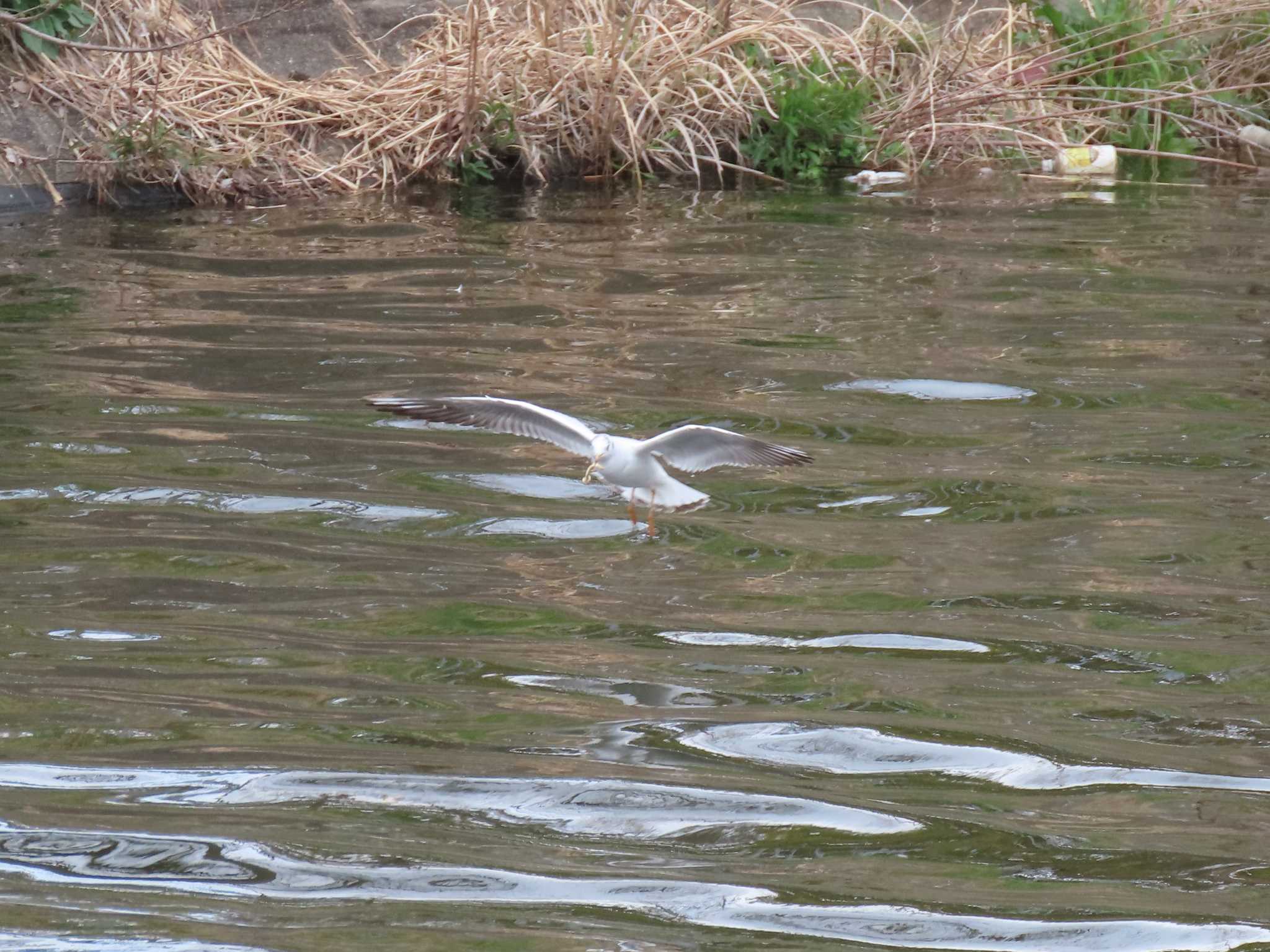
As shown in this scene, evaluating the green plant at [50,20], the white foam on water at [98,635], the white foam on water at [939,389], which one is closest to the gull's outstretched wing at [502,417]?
the white foam on water at [98,635]

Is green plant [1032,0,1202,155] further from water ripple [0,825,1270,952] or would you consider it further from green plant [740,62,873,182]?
water ripple [0,825,1270,952]

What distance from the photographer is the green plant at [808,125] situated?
9.91 metres

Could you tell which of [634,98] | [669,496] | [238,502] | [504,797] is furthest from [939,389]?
[634,98]

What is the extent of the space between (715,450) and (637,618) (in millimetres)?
909

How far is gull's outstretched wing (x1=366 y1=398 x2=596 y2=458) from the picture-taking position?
187 inches

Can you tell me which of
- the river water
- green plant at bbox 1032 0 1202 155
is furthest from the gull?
green plant at bbox 1032 0 1202 155

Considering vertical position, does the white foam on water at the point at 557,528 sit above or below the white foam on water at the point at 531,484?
below

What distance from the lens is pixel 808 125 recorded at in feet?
32.8

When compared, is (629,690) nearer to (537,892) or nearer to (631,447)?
(537,892)

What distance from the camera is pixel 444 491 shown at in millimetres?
4867

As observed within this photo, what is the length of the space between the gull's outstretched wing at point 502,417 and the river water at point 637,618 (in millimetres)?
208

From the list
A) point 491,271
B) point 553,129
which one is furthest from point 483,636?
point 553,129

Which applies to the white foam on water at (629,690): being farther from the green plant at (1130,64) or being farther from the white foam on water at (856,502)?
the green plant at (1130,64)

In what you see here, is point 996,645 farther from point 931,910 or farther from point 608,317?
point 608,317
